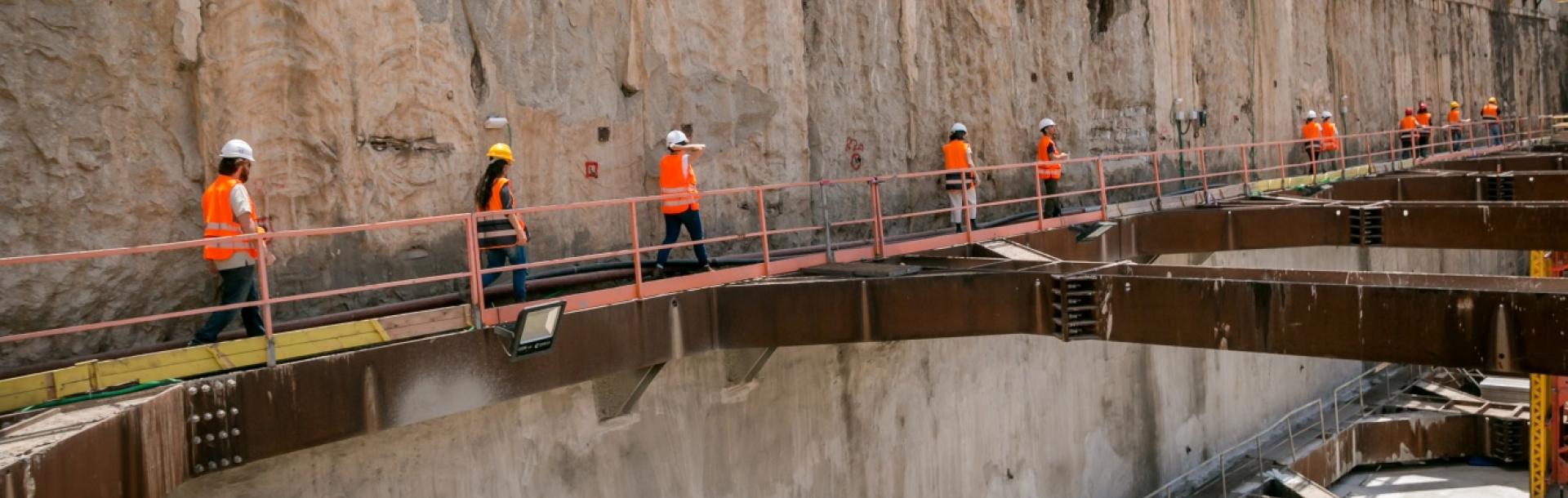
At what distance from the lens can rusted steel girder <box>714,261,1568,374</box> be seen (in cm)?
711

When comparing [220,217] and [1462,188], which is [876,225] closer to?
[220,217]

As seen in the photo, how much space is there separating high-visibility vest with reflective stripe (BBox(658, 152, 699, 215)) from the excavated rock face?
1.04 m

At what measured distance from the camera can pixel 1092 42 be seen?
65.2 ft

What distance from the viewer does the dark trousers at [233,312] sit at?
7082mm

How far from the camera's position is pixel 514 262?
8828 millimetres

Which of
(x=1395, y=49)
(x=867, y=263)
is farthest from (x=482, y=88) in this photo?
(x=1395, y=49)

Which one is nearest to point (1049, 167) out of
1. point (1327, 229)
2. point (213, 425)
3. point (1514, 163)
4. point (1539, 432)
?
point (1327, 229)

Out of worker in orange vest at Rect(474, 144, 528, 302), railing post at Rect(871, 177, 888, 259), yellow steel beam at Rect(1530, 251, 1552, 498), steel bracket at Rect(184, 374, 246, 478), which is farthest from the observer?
yellow steel beam at Rect(1530, 251, 1552, 498)

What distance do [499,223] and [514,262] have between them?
0.31m

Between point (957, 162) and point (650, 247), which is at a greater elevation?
point (957, 162)

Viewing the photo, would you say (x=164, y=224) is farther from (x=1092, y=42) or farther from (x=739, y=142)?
(x=1092, y=42)

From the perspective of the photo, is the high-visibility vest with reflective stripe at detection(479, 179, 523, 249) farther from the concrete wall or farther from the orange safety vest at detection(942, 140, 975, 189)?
the orange safety vest at detection(942, 140, 975, 189)

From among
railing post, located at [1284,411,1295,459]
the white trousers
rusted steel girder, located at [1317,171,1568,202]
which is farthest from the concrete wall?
rusted steel girder, located at [1317,171,1568,202]

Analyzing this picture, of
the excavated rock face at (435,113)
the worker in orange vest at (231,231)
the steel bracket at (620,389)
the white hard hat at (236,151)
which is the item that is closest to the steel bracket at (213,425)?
the worker in orange vest at (231,231)
